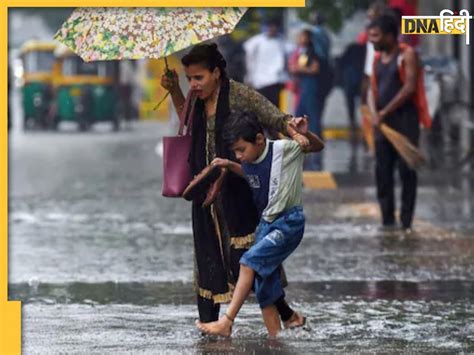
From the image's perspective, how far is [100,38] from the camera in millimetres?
8023

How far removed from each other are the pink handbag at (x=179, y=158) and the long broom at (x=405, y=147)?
4901 mm

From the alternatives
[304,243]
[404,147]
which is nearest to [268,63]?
[404,147]

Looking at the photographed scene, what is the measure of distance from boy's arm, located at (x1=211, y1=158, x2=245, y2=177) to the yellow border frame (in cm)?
86

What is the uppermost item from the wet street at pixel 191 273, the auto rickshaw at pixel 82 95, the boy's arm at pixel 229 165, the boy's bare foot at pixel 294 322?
the boy's arm at pixel 229 165

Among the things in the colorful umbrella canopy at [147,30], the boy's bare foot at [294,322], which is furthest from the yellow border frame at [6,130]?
the boy's bare foot at [294,322]

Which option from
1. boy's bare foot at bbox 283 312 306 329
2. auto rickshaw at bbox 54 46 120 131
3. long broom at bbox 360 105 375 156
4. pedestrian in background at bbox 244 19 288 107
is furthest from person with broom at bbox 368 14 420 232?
auto rickshaw at bbox 54 46 120 131

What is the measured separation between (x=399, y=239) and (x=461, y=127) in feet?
28.0

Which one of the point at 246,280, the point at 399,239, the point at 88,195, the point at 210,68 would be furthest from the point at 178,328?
the point at 88,195

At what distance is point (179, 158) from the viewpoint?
8.45m

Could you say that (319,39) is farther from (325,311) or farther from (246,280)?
(246,280)

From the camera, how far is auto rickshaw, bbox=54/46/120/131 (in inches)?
1478

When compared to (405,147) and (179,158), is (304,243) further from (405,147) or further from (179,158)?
(179,158)

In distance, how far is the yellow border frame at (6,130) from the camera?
7.51m

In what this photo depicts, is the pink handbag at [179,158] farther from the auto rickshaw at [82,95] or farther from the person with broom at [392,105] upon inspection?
the auto rickshaw at [82,95]
